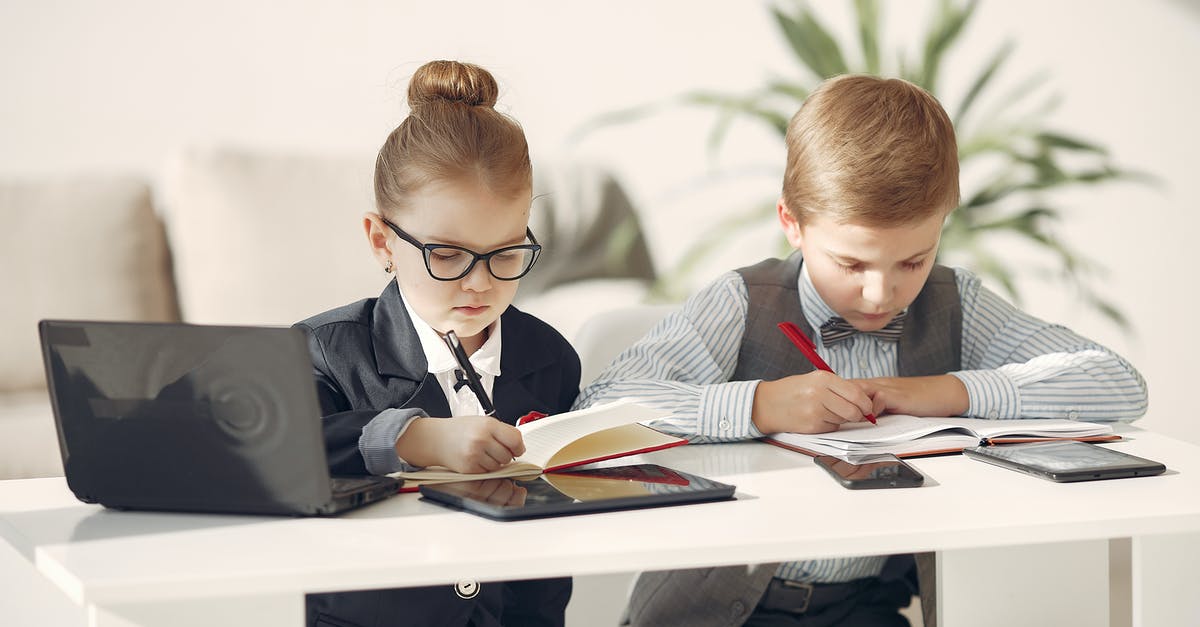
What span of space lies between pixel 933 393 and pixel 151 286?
166 cm

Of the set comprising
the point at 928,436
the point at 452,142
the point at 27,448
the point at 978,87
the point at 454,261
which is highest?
the point at 978,87

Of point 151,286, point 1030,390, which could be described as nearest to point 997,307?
point 1030,390

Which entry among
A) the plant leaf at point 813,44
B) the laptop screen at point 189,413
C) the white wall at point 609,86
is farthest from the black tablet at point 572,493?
the plant leaf at point 813,44

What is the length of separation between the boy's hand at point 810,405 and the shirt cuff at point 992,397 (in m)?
0.16

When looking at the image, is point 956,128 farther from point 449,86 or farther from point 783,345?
point 449,86

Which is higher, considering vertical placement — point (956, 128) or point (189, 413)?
point (956, 128)

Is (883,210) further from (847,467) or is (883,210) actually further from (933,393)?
(847,467)

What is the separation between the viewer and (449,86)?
1340mm

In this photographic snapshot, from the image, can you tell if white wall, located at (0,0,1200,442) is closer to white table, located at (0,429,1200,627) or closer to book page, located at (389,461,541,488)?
book page, located at (389,461,541,488)

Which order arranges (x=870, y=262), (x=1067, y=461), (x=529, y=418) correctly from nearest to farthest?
1. (x=1067, y=461)
2. (x=529, y=418)
3. (x=870, y=262)

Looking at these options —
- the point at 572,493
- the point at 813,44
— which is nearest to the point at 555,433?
the point at 572,493

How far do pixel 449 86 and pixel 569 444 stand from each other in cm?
50

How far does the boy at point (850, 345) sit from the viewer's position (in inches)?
50.1

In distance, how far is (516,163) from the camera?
4.22ft
